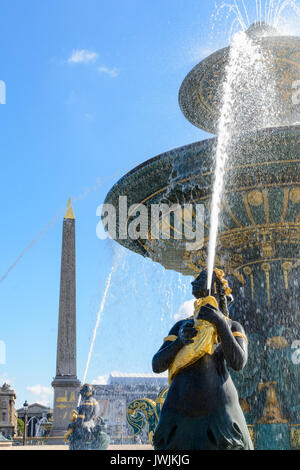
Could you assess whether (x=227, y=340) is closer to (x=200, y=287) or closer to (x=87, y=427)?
(x=200, y=287)

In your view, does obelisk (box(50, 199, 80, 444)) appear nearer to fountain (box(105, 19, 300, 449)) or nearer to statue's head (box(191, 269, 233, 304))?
fountain (box(105, 19, 300, 449))

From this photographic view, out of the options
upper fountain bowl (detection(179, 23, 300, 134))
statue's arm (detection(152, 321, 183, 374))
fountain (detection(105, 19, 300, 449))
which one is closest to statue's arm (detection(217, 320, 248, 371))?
statue's arm (detection(152, 321, 183, 374))

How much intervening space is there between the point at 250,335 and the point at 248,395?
2.42ft

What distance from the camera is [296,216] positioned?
24.7 feet

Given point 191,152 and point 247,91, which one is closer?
point 191,152

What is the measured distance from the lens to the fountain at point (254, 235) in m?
6.80

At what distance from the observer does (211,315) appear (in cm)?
344

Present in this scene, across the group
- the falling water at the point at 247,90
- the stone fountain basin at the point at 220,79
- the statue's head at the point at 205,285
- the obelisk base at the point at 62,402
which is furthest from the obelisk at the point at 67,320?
the statue's head at the point at 205,285

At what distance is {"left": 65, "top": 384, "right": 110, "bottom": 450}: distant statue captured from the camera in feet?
29.7

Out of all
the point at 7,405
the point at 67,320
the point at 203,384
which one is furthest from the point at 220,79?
the point at 7,405

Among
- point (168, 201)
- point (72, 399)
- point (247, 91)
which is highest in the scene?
point (247, 91)

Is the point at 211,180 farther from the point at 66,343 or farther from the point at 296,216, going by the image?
the point at 66,343

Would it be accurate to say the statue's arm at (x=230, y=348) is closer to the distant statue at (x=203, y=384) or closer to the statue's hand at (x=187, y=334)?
the distant statue at (x=203, y=384)
